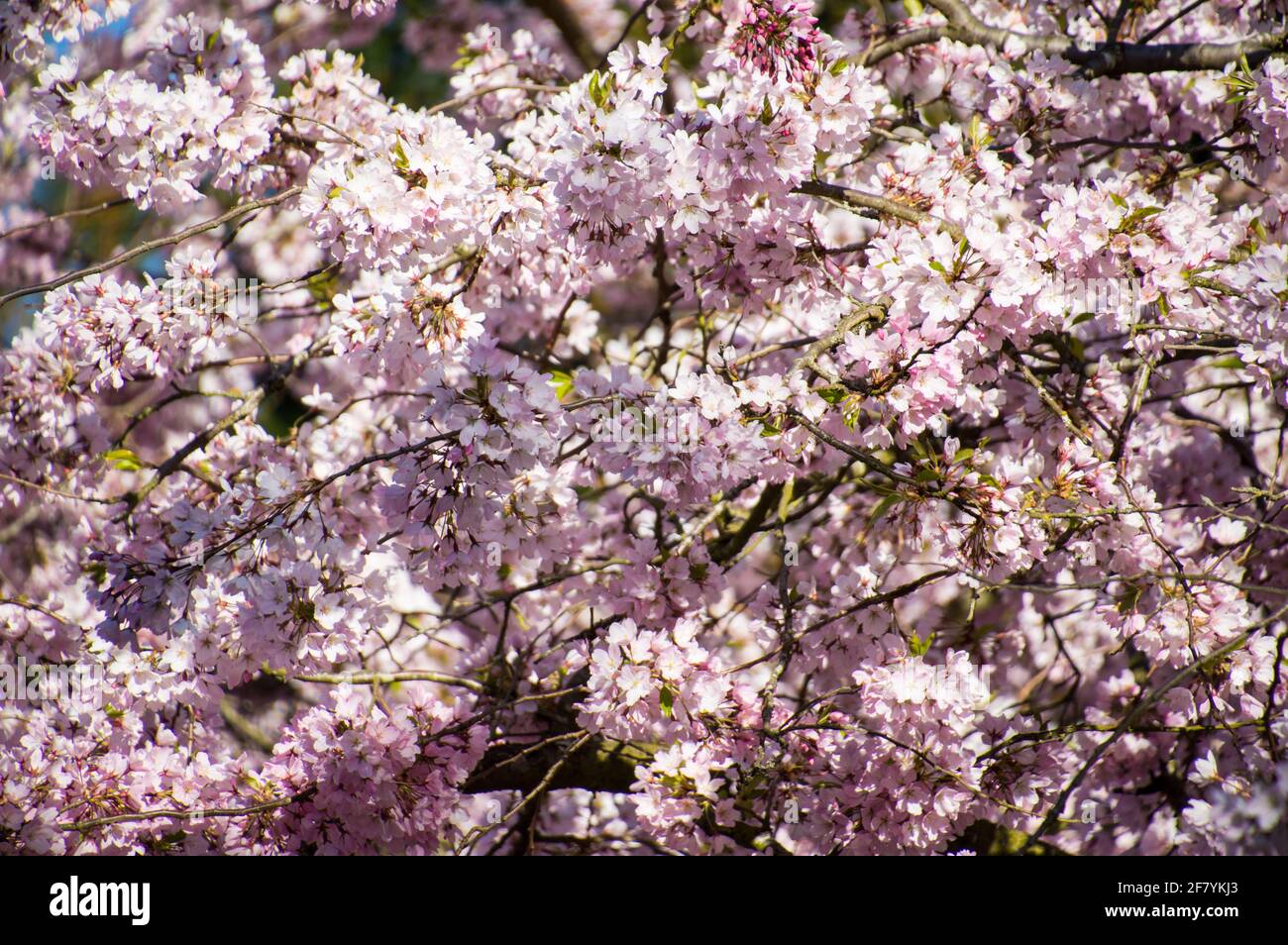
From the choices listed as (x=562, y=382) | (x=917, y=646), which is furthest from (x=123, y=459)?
(x=917, y=646)

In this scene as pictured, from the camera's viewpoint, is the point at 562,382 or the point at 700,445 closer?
the point at 700,445

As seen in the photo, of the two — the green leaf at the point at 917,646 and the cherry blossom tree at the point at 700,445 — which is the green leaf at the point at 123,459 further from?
the green leaf at the point at 917,646

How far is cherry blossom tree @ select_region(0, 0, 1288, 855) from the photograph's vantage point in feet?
7.12

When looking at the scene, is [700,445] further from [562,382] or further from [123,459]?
[123,459]

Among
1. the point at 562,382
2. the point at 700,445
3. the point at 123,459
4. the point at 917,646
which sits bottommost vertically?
the point at 917,646

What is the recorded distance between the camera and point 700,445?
2.08 meters

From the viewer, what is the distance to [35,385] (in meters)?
3.06

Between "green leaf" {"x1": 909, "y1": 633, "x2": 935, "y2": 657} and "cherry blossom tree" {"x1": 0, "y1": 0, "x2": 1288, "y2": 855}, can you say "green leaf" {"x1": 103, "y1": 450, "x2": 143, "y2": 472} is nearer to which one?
"cherry blossom tree" {"x1": 0, "y1": 0, "x2": 1288, "y2": 855}

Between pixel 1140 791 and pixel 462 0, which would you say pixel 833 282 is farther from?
pixel 462 0

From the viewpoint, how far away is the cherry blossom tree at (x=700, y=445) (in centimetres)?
217

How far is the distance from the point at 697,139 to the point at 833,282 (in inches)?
20.4

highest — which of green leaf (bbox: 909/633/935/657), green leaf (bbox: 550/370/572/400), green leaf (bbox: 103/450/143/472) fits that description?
green leaf (bbox: 103/450/143/472)

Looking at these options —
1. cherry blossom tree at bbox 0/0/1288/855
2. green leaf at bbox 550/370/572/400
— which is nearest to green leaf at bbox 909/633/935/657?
cherry blossom tree at bbox 0/0/1288/855

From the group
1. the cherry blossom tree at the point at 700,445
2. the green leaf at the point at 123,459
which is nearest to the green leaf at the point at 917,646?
the cherry blossom tree at the point at 700,445
